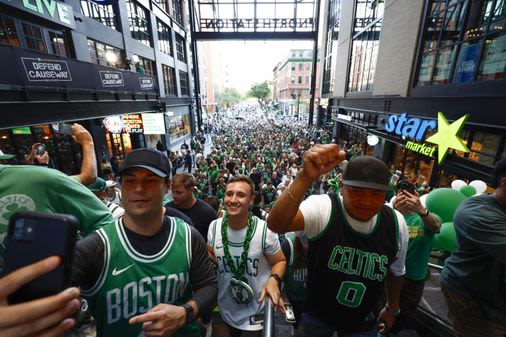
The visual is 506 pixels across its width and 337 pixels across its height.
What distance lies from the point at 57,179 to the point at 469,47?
40.5 ft

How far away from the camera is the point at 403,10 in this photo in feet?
40.9

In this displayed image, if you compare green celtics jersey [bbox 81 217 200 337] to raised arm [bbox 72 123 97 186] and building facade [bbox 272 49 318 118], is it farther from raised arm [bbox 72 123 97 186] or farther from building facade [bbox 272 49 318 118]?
building facade [bbox 272 49 318 118]

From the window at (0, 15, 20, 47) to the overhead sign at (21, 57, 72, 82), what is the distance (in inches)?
75.2

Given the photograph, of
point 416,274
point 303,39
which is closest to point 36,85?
point 416,274

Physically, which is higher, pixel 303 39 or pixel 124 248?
pixel 303 39

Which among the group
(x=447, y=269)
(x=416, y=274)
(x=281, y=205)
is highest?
(x=281, y=205)

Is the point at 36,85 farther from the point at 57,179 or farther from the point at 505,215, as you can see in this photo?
the point at 505,215

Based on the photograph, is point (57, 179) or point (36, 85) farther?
point (36, 85)

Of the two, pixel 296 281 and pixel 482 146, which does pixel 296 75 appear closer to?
pixel 482 146

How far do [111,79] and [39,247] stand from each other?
14.3 m

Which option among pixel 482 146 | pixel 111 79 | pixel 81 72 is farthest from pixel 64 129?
pixel 482 146

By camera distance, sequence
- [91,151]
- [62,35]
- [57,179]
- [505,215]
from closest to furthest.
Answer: [57,179] → [505,215] → [91,151] → [62,35]

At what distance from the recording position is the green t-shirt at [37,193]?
1.70 meters

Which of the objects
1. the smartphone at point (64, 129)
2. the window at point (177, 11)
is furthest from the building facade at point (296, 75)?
the smartphone at point (64, 129)
